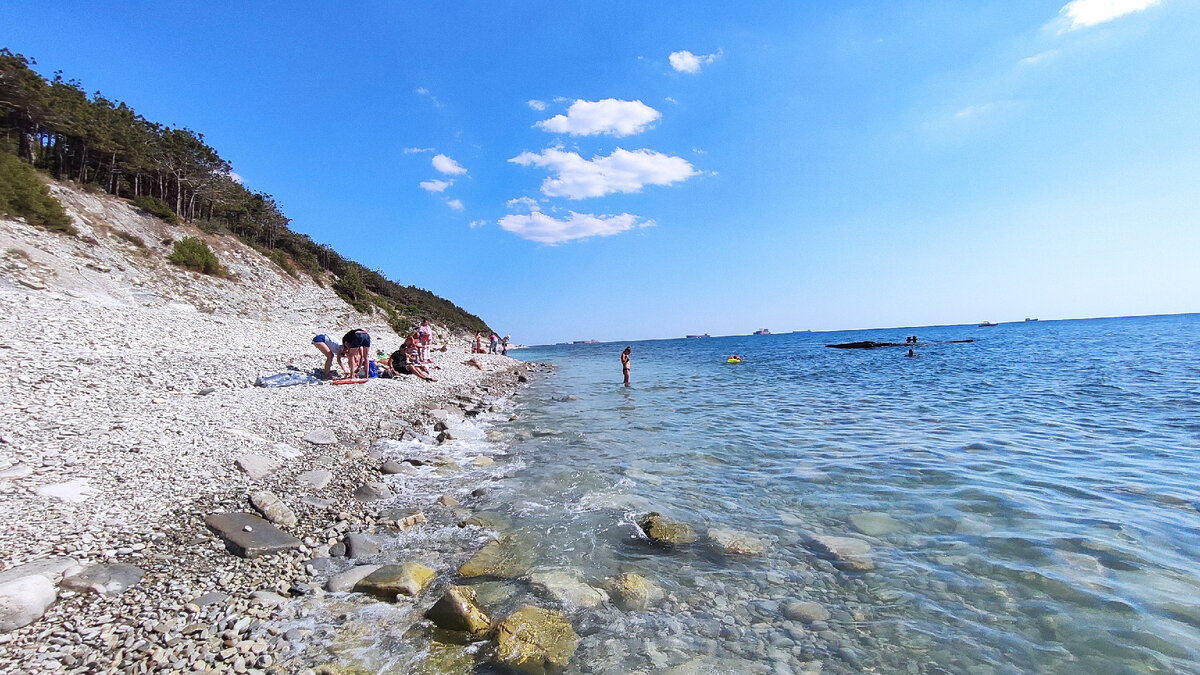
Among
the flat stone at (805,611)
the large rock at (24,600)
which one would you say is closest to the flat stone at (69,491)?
the large rock at (24,600)

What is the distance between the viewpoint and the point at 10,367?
9016 mm

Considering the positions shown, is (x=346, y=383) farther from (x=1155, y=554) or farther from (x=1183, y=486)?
(x=1183, y=486)

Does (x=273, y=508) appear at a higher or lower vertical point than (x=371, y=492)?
higher

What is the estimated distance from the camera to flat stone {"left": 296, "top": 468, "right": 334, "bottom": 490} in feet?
24.2

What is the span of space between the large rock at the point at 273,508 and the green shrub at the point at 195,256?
31.3 metres

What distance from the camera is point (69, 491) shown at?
18.1 ft

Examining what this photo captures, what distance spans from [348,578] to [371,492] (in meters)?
2.90

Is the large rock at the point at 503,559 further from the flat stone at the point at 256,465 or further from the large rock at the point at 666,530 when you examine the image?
the flat stone at the point at 256,465

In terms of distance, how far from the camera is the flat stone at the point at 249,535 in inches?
205

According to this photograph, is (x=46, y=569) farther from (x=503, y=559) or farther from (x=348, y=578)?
(x=503, y=559)

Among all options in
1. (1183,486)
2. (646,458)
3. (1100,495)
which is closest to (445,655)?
(646,458)

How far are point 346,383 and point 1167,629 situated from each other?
60.2 ft

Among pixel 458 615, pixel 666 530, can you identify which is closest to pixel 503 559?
pixel 458 615

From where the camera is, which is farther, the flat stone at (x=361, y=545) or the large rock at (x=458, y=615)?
the flat stone at (x=361, y=545)
